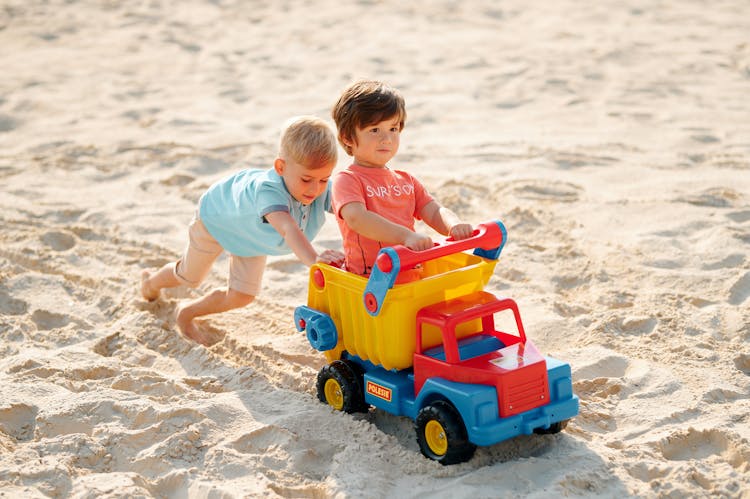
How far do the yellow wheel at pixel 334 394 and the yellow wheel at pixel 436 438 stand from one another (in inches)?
17.7

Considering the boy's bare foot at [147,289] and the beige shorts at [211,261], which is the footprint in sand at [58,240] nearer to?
the boy's bare foot at [147,289]

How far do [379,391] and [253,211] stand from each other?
3.12 feet

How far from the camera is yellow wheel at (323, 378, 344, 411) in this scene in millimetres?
3232

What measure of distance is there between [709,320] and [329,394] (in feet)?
5.38

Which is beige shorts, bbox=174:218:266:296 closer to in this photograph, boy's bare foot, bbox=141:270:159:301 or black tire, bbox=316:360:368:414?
boy's bare foot, bbox=141:270:159:301

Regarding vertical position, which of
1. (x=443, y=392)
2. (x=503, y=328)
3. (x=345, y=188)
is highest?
(x=345, y=188)

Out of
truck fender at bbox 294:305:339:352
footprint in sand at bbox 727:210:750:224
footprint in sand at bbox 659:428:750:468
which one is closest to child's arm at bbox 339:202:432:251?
truck fender at bbox 294:305:339:352

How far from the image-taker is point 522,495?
2.65 metres

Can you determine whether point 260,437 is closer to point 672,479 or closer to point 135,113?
point 672,479

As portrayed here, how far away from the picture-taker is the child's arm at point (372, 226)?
10.3ft

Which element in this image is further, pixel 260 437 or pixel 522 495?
pixel 260 437

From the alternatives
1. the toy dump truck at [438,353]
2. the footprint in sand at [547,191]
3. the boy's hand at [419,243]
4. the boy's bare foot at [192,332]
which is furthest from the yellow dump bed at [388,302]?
the footprint in sand at [547,191]

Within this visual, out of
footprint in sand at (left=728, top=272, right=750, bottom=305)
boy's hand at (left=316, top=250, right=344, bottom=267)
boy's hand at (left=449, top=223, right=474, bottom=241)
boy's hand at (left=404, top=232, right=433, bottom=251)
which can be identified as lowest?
footprint in sand at (left=728, top=272, right=750, bottom=305)

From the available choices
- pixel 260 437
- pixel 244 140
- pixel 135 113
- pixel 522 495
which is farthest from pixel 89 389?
pixel 135 113
